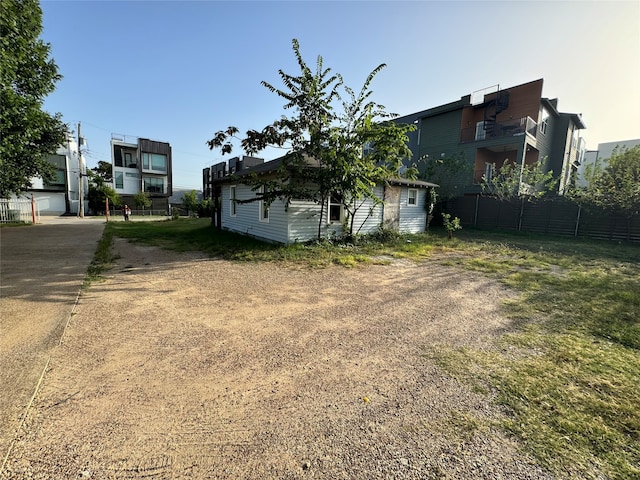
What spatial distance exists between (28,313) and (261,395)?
12.2 feet

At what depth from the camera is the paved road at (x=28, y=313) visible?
2.24 metres

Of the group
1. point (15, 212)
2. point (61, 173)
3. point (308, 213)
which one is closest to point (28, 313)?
point (308, 213)

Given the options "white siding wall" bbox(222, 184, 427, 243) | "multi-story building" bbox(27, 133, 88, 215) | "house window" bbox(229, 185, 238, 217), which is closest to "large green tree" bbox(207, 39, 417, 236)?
"white siding wall" bbox(222, 184, 427, 243)

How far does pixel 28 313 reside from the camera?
382cm

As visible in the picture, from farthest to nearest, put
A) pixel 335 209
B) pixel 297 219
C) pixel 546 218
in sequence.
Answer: pixel 546 218 < pixel 335 209 < pixel 297 219

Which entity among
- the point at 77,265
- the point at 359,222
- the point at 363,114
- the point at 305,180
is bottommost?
the point at 77,265

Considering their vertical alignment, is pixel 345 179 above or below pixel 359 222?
above

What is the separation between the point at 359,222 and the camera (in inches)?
445

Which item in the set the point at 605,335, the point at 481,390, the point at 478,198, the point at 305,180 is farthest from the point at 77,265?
the point at 478,198

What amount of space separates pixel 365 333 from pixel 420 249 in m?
7.21

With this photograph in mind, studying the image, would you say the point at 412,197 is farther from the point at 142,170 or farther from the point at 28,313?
the point at 142,170

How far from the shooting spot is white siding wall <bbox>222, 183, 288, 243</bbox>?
9633 millimetres

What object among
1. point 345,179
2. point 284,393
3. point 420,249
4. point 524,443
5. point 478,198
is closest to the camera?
point 524,443

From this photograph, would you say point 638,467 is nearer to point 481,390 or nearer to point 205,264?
point 481,390
